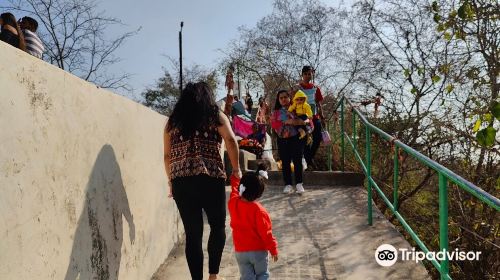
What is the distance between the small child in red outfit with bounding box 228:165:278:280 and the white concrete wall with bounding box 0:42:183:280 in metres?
0.65

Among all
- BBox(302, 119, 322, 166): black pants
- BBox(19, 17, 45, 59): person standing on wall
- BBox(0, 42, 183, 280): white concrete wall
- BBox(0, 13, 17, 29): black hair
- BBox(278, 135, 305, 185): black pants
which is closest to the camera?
BBox(0, 42, 183, 280): white concrete wall

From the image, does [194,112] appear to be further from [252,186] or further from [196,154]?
[252,186]

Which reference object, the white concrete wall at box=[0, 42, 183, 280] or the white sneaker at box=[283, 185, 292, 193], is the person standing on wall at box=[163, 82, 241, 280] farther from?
the white sneaker at box=[283, 185, 292, 193]

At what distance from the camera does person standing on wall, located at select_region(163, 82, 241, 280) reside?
105 inches

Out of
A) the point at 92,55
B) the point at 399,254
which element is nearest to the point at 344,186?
the point at 399,254

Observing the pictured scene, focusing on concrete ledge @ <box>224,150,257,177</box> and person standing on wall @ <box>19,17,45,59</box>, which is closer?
person standing on wall @ <box>19,17,45,59</box>

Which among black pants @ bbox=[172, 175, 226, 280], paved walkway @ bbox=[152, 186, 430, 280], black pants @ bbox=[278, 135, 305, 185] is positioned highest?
black pants @ bbox=[278, 135, 305, 185]

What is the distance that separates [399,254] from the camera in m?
3.55

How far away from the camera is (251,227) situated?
273 cm

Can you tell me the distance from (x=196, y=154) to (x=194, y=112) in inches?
10.1

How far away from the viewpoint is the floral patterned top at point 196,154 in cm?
266

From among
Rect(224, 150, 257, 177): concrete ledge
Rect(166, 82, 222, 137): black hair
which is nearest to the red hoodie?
Rect(166, 82, 222, 137): black hair

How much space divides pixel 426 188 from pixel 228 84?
12.4 ft

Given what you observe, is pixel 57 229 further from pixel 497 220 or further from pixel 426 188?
pixel 426 188
